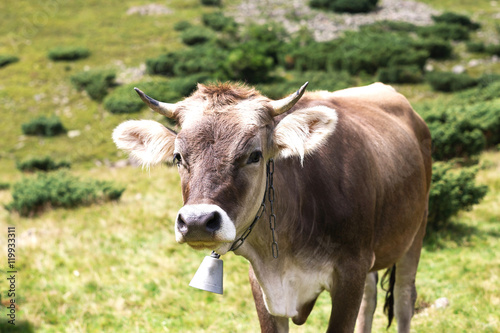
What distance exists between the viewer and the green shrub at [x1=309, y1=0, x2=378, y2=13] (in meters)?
39.5

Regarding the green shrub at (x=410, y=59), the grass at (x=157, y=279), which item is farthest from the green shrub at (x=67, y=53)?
the grass at (x=157, y=279)

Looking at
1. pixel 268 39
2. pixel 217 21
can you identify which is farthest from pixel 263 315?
pixel 217 21

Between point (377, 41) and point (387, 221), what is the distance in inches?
1160

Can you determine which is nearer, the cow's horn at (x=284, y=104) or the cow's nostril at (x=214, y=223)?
the cow's nostril at (x=214, y=223)

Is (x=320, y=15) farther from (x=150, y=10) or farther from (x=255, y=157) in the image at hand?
(x=255, y=157)

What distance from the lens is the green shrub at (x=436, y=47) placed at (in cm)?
3048

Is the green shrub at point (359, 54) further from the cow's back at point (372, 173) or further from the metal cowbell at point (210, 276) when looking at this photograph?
the metal cowbell at point (210, 276)

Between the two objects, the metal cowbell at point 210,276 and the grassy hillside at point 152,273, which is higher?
the metal cowbell at point 210,276

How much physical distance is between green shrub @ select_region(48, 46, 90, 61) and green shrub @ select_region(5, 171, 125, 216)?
22.7 meters

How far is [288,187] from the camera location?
12.3 ft

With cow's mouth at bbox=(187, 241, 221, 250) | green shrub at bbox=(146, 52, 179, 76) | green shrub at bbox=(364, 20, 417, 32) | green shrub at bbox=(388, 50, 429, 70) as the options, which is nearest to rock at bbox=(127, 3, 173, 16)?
green shrub at bbox=(146, 52, 179, 76)

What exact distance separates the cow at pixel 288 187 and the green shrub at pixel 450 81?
22.4 m

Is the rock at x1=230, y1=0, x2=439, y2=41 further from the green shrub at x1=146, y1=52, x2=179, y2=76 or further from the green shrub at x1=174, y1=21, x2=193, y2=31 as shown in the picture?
the green shrub at x1=146, y1=52, x2=179, y2=76

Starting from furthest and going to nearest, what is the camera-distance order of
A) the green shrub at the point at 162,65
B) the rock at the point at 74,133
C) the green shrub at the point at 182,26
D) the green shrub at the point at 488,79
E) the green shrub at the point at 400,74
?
the green shrub at the point at 182,26 < the green shrub at the point at 162,65 < the green shrub at the point at 400,74 < the rock at the point at 74,133 < the green shrub at the point at 488,79
